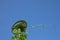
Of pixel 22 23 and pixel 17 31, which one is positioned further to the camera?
pixel 22 23

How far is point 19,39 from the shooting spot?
0.90 meters

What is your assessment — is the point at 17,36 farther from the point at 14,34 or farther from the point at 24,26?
the point at 24,26

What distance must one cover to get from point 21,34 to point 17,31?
0.04 meters

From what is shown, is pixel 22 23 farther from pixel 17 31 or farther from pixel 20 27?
pixel 17 31

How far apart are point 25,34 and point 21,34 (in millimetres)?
38

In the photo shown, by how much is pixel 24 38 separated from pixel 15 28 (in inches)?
4.6

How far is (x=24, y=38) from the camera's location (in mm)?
→ 923

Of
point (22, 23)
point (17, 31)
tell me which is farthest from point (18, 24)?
point (17, 31)

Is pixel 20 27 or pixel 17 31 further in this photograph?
pixel 20 27

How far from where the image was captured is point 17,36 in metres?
0.92

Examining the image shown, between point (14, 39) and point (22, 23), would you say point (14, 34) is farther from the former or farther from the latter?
point (22, 23)

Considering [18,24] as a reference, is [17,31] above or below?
below

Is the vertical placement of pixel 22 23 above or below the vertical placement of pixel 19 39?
above

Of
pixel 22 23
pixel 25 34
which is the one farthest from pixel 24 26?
pixel 25 34
